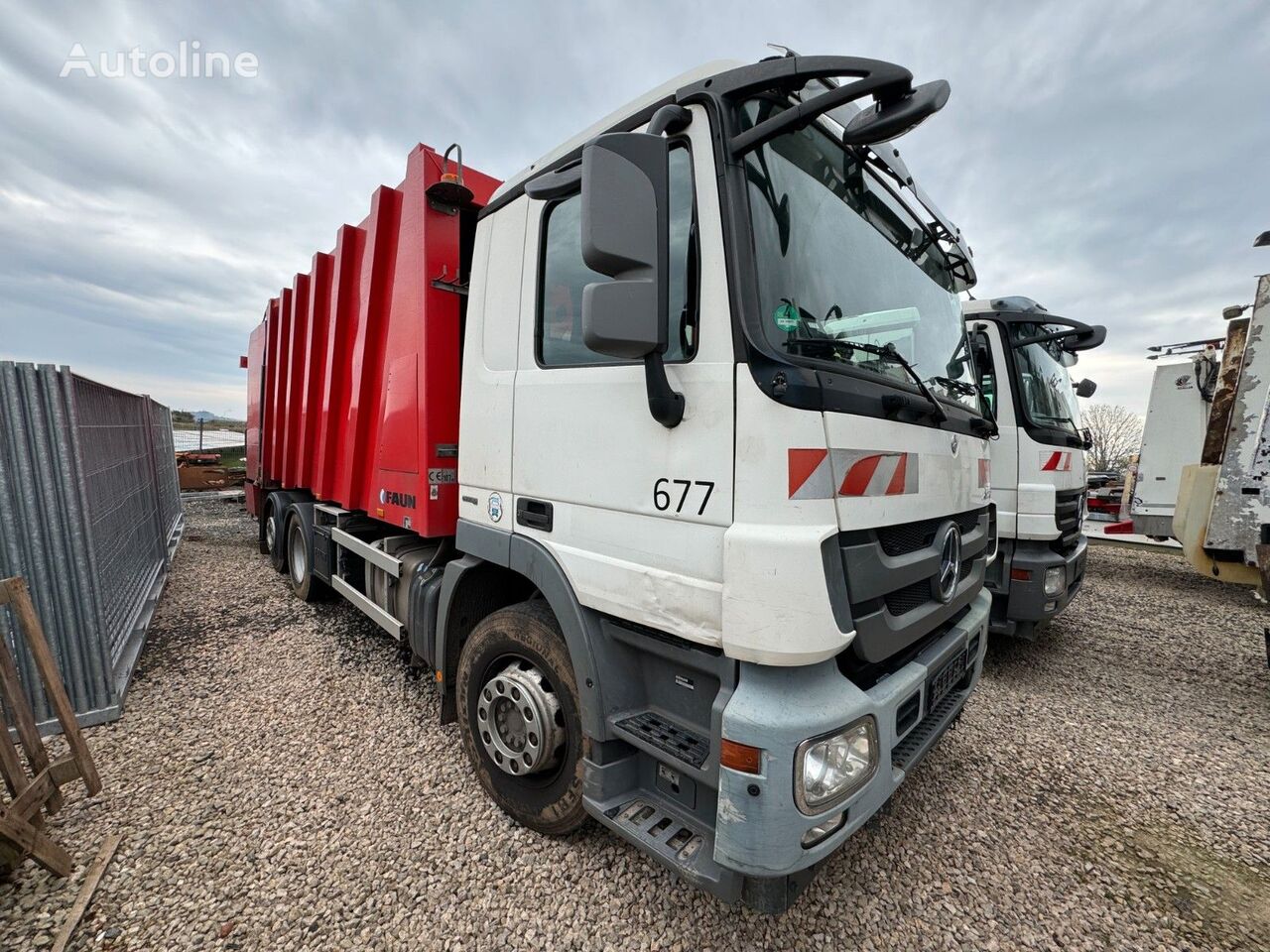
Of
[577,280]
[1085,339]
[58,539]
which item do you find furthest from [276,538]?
[1085,339]

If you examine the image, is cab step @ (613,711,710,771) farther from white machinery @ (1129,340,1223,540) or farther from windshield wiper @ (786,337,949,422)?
white machinery @ (1129,340,1223,540)

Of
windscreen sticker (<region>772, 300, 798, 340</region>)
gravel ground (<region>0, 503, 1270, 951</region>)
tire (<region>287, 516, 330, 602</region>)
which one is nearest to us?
windscreen sticker (<region>772, 300, 798, 340</region>)

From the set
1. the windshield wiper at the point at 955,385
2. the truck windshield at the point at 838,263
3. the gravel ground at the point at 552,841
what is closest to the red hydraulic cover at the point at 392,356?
the gravel ground at the point at 552,841

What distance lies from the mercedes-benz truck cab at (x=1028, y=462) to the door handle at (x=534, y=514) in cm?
369

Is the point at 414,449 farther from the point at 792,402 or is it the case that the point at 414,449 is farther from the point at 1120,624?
the point at 1120,624

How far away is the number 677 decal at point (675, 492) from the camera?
1.56 m

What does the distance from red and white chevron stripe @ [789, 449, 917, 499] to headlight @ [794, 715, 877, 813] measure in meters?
0.66

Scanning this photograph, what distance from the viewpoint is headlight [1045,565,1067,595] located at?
3943 millimetres

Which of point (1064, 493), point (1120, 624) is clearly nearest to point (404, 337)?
point (1064, 493)

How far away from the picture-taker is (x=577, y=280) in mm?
2033

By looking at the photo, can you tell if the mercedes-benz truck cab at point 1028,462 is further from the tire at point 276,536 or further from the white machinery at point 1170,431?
the tire at point 276,536

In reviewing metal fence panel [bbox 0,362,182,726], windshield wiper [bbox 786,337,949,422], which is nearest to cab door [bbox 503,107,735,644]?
windshield wiper [bbox 786,337,949,422]

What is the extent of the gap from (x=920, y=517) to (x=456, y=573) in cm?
201

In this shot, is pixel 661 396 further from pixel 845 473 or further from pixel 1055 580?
pixel 1055 580
